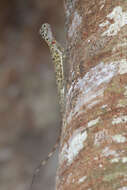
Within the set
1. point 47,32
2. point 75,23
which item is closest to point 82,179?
point 75,23

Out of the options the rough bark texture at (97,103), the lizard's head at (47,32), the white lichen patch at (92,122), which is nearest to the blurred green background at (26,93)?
the lizard's head at (47,32)

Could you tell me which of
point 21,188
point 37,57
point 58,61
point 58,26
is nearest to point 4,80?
point 37,57

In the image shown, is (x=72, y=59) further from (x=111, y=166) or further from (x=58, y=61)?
(x=58, y=61)

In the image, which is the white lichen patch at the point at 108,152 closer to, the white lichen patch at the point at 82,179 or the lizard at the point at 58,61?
the white lichen patch at the point at 82,179

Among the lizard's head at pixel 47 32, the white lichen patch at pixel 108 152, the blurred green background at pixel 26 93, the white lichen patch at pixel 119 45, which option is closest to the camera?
the white lichen patch at pixel 108 152

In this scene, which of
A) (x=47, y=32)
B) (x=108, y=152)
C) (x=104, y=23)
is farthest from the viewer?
(x=47, y=32)

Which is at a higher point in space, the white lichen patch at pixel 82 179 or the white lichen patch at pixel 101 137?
the white lichen patch at pixel 101 137

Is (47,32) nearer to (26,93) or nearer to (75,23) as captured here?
(75,23)
